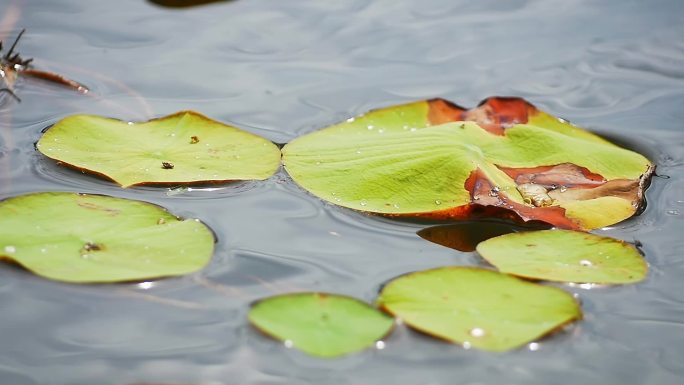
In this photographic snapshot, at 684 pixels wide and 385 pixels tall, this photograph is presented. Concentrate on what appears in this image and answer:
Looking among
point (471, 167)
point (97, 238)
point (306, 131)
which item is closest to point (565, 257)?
point (471, 167)

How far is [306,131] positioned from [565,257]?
76cm

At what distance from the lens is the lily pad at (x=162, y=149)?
185cm

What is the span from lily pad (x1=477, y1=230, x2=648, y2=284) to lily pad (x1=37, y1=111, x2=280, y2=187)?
55cm

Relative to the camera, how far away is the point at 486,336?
1.42 m

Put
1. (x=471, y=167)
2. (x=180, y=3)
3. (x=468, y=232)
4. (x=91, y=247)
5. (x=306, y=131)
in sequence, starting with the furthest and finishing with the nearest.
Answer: (x=180, y=3)
(x=306, y=131)
(x=471, y=167)
(x=468, y=232)
(x=91, y=247)

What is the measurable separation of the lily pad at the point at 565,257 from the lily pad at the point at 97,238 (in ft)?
1.84

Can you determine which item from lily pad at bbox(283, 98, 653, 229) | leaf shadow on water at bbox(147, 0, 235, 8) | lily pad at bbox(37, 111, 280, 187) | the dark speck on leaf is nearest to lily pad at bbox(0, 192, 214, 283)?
the dark speck on leaf

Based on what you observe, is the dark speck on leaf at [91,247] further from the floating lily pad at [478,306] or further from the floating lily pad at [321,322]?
the floating lily pad at [478,306]

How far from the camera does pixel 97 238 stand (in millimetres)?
1601

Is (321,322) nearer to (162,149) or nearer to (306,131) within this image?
(162,149)

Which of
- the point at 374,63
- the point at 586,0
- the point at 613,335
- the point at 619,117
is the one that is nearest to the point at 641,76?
the point at 619,117

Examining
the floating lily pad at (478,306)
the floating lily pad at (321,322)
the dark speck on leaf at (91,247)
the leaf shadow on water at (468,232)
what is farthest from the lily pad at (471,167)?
the dark speck on leaf at (91,247)

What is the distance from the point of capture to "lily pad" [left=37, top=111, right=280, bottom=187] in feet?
6.08

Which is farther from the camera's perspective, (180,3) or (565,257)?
(180,3)
